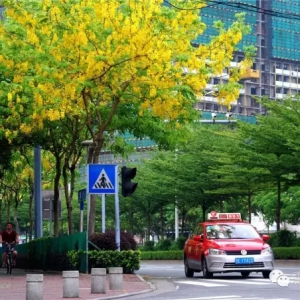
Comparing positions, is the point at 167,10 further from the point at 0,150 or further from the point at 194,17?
the point at 0,150

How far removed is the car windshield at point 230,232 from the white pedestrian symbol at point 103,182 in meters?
3.42

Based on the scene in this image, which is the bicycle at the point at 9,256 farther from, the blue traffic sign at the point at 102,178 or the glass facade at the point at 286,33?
the glass facade at the point at 286,33

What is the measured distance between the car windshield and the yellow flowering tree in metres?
3.31

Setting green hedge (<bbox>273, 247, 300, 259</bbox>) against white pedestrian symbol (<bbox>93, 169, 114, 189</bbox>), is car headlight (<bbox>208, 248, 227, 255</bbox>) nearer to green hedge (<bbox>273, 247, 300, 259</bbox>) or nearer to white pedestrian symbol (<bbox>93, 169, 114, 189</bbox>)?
white pedestrian symbol (<bbox>93, 169, 114, 189</bbox>)

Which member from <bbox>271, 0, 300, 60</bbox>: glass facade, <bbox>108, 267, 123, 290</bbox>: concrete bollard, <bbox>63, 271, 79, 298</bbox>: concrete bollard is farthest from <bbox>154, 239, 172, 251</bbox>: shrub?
<bbox>271, 0, 300, 60</bbox>: glass facade

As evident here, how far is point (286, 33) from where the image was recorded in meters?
176

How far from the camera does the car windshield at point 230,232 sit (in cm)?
2698

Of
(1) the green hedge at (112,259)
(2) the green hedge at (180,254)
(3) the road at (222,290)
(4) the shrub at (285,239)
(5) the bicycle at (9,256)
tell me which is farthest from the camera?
(4) the shrub at (285,239)

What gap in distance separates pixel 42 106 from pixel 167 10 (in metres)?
4.19

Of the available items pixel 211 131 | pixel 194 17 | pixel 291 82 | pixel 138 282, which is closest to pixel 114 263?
pixel 138 282

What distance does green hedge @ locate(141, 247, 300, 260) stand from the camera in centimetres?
4438

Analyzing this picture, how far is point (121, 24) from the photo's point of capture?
25.4 meters

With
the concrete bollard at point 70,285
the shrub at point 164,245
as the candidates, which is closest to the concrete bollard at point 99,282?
the concrete bollard at point 70,285

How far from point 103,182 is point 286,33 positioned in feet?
506
